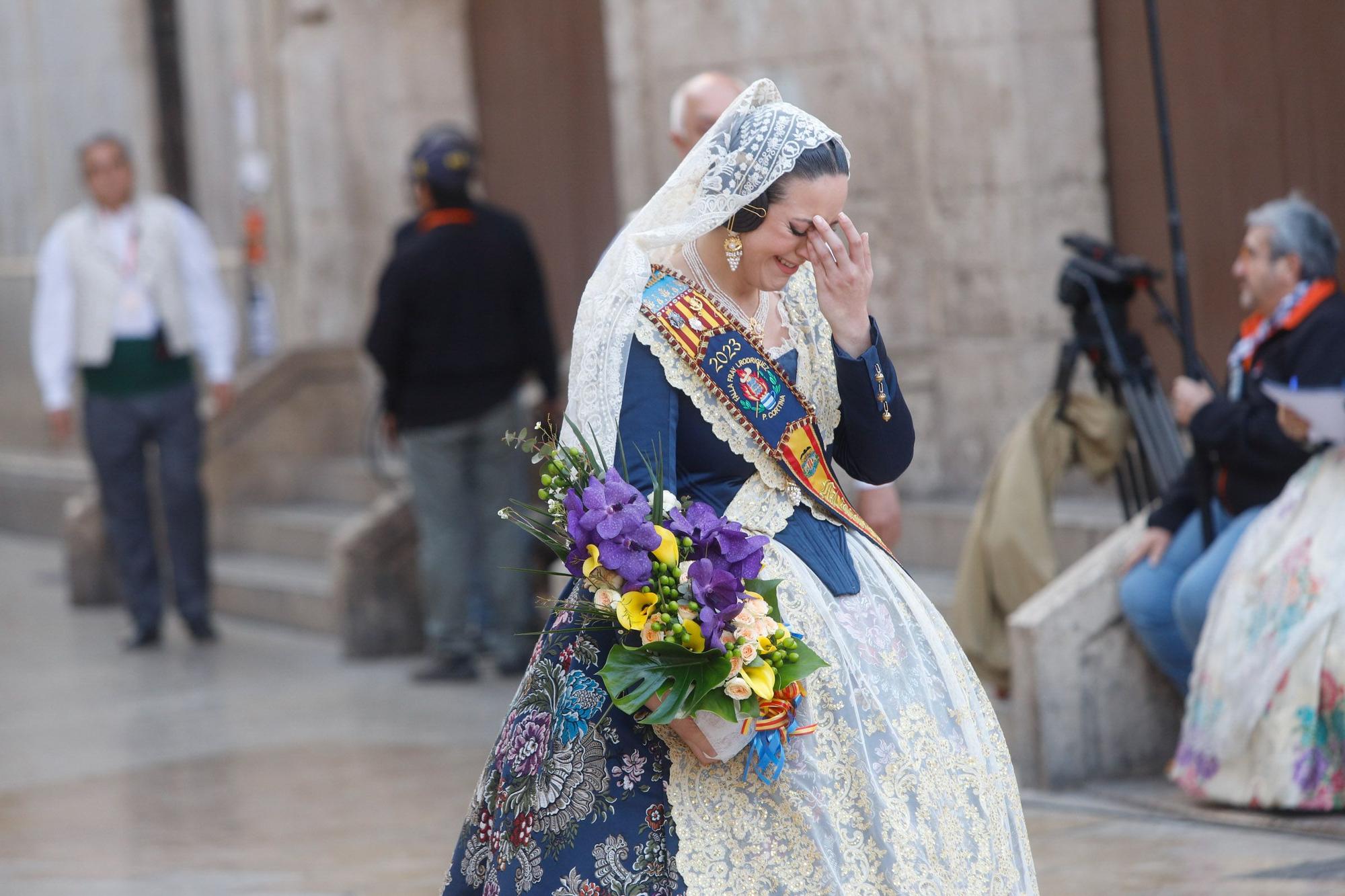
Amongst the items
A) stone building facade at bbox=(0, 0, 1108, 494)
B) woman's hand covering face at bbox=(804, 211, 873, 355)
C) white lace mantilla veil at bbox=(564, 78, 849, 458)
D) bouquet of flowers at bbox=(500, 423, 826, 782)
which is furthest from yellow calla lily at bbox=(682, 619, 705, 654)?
stone building facade at bbox=(0, 0, 1108, 494)

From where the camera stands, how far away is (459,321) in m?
8.23

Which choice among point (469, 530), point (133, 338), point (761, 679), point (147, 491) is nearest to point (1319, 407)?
point (761, 679)

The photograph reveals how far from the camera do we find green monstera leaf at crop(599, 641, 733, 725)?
3.19 metres

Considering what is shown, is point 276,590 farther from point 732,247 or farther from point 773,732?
point 773,732

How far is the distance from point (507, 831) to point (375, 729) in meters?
4.37

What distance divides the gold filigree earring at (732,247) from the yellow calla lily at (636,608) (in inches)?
24.2

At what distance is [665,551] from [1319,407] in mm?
2714

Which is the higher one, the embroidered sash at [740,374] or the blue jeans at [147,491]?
the embroidered sash at [740,374]

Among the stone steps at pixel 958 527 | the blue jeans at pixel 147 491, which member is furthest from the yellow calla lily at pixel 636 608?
the blue jeans at pixel 147 491

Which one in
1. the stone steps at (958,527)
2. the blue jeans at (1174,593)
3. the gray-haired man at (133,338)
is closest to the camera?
the blue jeans at (1174,593)

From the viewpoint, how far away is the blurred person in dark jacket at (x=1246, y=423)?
5578 mm

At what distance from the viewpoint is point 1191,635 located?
5723mm

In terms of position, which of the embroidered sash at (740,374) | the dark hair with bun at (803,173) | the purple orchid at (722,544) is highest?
the dark hair with bun at (803,173)

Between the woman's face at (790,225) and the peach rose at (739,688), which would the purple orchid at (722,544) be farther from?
the woman's face at (790,225)
